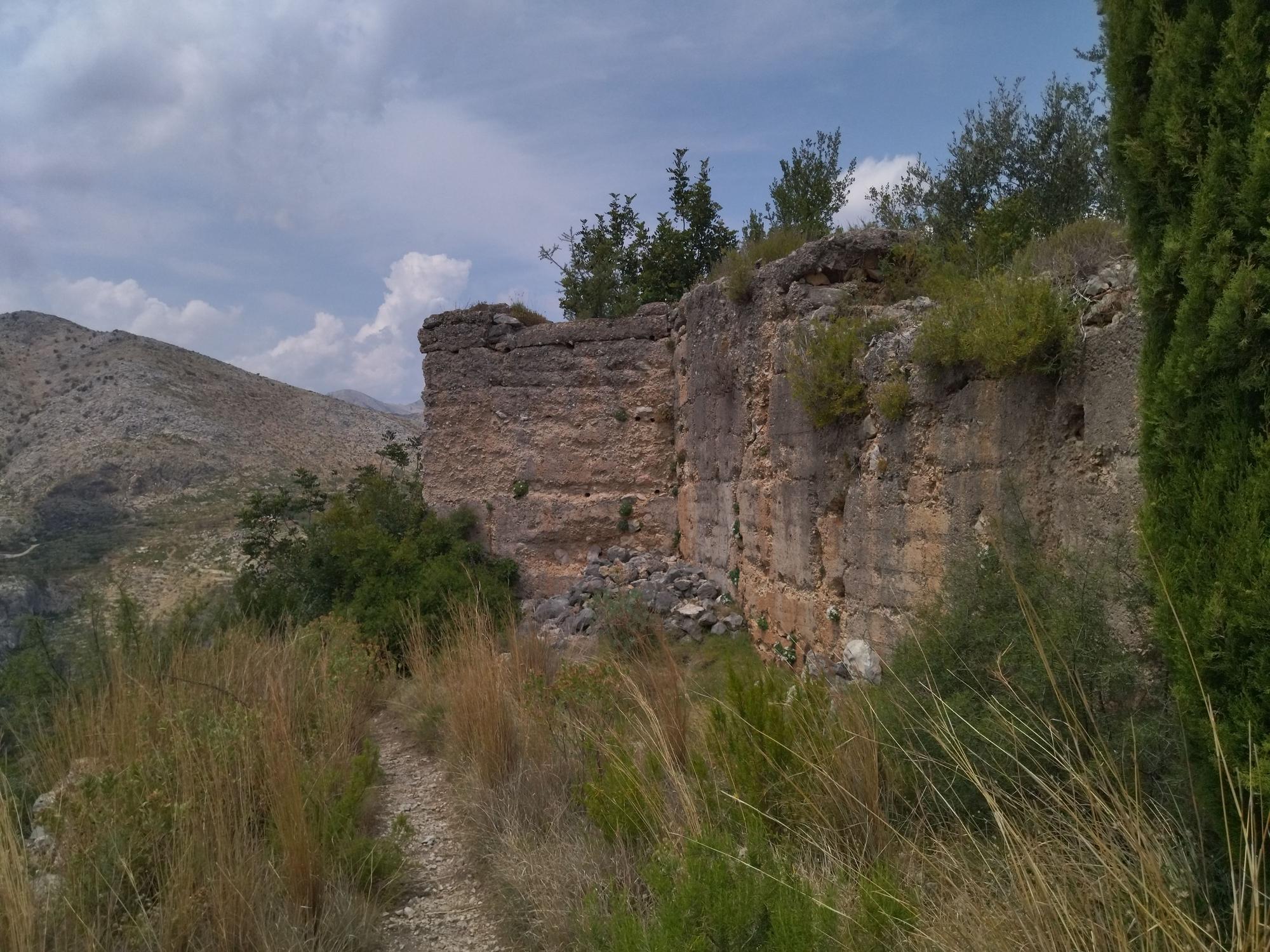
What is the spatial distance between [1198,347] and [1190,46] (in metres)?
0.78

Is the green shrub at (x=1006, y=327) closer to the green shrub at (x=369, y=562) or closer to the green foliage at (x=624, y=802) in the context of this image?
the green foliage at (x=624, y=802)

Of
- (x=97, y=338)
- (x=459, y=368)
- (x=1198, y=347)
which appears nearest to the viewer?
(x=1198, y=347)

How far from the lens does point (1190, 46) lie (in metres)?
2.19

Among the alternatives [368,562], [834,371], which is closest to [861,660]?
[834,371]

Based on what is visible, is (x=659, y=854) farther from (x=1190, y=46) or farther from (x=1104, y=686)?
(x=1190, y=46)

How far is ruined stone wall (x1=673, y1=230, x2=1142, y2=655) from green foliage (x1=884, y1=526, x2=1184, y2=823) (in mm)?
371

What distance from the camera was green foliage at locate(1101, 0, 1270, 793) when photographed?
6.41ft

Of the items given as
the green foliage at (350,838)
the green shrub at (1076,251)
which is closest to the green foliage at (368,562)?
the green foliage at (350,838)

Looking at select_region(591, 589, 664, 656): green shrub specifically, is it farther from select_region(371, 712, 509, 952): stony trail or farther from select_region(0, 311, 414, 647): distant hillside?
select_region(0, 311, 414, 647): distant hillside

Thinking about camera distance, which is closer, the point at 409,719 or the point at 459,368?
the point at 409,719

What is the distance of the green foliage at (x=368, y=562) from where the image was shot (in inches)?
359

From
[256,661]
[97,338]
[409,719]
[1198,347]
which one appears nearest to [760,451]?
[409,719]

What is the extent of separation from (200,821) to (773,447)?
17.0 feet

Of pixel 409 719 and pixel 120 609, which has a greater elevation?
pixel 120 609
